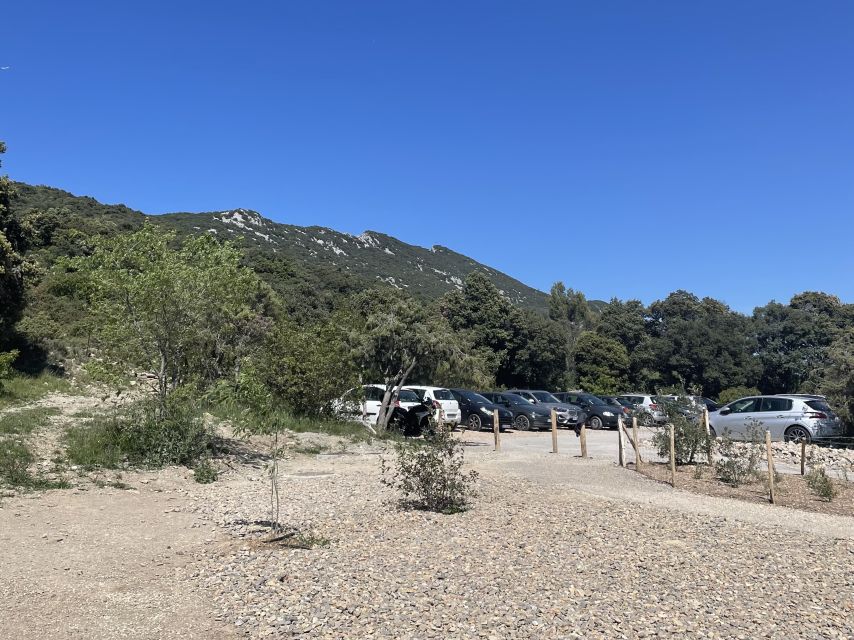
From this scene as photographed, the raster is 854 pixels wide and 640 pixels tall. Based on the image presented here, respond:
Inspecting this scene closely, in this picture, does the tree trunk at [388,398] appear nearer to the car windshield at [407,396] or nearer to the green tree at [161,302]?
the car windshield at [407,396]

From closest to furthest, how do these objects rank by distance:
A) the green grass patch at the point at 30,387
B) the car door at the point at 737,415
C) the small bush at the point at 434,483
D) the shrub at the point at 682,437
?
the small bush at the point at 434,483 → the shrub at the point at 682,437 → the green grass patch at the point at 30,387 → the car door at the point at 737,415

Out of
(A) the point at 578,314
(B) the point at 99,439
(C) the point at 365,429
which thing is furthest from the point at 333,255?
(B) the point at 99,439

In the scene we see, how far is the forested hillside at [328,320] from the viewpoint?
12391 millimetres

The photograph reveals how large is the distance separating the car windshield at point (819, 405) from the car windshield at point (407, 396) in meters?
11.2

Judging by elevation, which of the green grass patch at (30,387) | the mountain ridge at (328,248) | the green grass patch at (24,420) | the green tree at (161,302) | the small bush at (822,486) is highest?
the mountain ridge at (328,248)

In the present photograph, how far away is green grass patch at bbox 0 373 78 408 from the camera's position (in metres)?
16.7

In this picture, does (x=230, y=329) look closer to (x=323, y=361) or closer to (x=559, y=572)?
(x=323, y=361)

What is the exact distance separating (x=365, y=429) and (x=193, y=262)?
285 inches

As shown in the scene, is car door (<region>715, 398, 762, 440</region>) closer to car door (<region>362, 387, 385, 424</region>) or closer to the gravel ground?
car door (<region>362, 387, 385, 424</region>)

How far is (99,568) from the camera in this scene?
5934 millimetres

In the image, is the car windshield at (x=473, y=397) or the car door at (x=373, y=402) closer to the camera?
the car door at (x=373, y=402)

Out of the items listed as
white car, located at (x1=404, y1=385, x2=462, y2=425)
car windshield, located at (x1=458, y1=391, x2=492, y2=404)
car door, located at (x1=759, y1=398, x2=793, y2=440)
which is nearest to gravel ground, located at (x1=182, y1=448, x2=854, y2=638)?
car door, located at (x1=759, y1=398, x2=793, y2=440)

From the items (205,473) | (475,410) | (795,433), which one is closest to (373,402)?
(475,410)

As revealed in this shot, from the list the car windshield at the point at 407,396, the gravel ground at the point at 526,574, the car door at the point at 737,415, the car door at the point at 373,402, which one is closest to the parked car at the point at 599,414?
the car door at the point at 737,415
